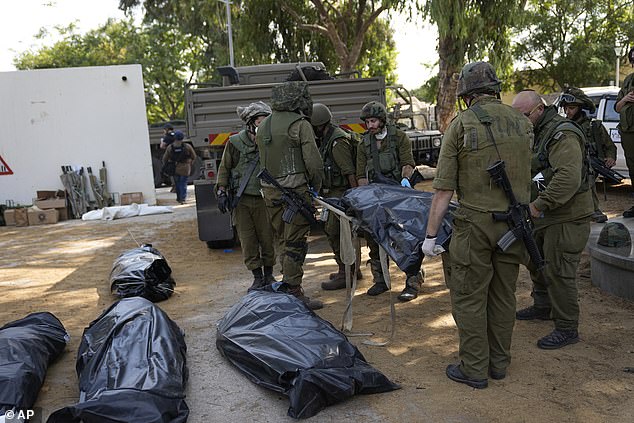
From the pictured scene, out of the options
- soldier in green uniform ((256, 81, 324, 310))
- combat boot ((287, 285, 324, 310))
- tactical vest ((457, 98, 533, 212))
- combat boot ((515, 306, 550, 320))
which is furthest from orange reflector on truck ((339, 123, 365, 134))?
tactical vest ((457, 98, 533, 212))

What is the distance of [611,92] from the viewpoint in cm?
1155

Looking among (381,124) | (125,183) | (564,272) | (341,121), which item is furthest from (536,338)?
(125,183)

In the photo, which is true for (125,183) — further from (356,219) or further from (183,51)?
(183,51)

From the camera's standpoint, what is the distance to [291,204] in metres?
5.39

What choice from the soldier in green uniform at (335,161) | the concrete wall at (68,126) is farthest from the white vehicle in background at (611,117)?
the concrete wall at (68,126)

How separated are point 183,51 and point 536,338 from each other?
29.5m

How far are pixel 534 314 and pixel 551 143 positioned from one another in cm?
152

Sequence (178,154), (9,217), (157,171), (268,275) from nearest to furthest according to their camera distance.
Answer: (268,275)
(9,217)
(178,154)
(157,171)

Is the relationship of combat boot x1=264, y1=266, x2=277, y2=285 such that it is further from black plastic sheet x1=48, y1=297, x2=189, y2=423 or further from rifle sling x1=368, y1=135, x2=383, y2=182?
black plastic sheet x1=48, y1=297, x2=189, y2=423

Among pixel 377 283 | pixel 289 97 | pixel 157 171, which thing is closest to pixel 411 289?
pixel 377 283

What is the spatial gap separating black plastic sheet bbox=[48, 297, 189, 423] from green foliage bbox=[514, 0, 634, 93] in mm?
25717

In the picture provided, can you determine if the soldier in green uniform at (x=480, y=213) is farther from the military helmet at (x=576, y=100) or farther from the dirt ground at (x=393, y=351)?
the military helmet at (x=576, y=100)

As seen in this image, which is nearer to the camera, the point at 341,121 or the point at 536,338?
the point at 536,338

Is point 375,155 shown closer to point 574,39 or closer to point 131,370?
point 131,370
